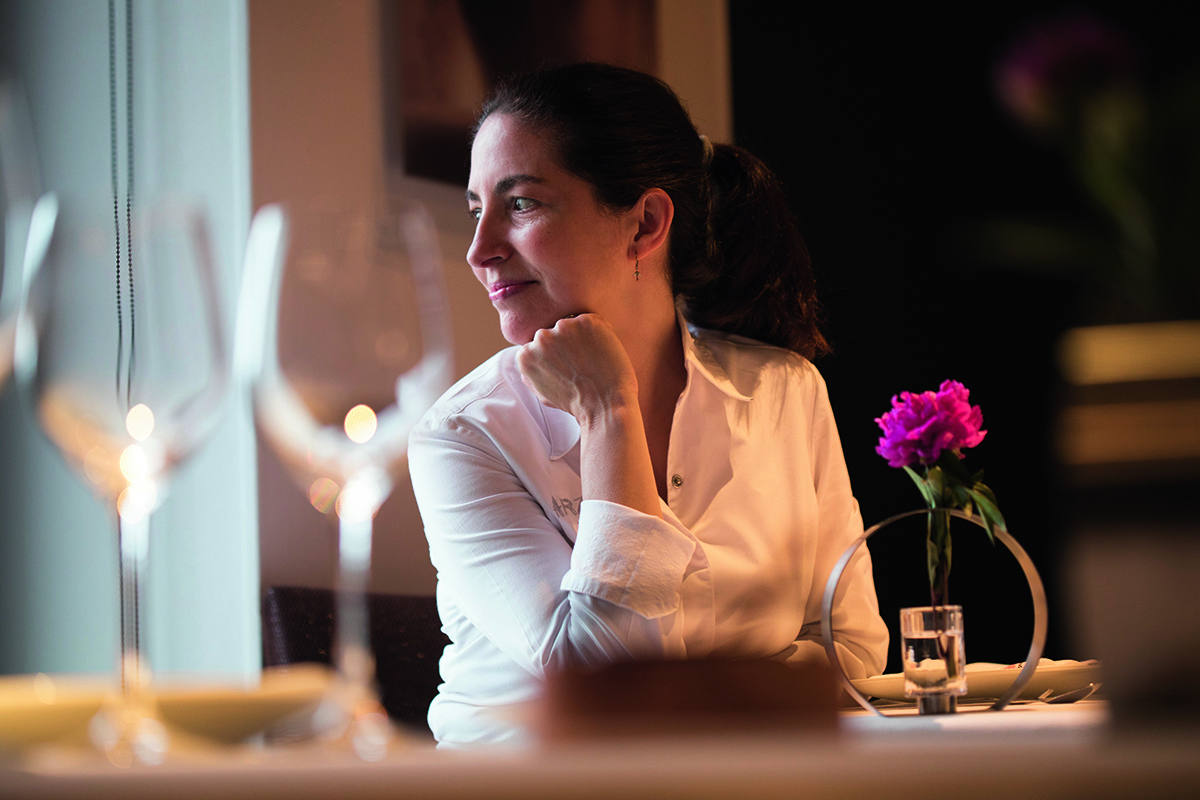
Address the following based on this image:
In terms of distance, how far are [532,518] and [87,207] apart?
1.12m

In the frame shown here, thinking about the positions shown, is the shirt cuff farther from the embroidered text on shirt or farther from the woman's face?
the woman's face

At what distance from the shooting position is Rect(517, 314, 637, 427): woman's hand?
5.04ft

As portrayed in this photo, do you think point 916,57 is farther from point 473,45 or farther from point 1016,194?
point 473,45

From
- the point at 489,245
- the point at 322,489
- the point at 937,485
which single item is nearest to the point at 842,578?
the point at 937,485

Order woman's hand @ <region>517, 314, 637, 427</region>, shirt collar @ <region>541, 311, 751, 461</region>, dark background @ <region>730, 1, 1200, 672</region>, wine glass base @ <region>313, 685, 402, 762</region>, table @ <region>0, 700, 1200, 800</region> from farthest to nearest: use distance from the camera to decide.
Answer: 1. dark background @ <region>730, 1, 1200, 672</region>
2. shirt collar @ <region>541, 311, 751, 461</region>
3. woman's hand @ <region>517, 314, 637, 427</region>
4. wine glass base @ <region>313, 685, 402, 762</region>
5. table @ <region>0, 700, 1200, 800</region>

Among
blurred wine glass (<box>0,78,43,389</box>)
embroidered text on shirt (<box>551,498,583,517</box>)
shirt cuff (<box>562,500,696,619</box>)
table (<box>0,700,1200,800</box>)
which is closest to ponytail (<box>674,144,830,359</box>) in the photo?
embroidered text on shirt (<box>551,498,583,517</box>)

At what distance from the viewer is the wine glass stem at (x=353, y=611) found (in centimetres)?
41

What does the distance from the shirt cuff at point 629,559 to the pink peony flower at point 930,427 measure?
33 cm

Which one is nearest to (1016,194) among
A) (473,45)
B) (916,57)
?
(916,57)

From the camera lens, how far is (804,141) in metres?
3.41

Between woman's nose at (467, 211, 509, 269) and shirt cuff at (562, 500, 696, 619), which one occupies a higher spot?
woman's nose at (467, 211, 509, 269)

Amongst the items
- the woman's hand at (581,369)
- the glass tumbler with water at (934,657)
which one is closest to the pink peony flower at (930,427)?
the glass tumbler with water at (934,657)

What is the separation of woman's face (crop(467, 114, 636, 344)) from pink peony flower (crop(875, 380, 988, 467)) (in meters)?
0.72

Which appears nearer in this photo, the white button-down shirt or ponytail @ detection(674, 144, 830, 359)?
the white button-down shirt
